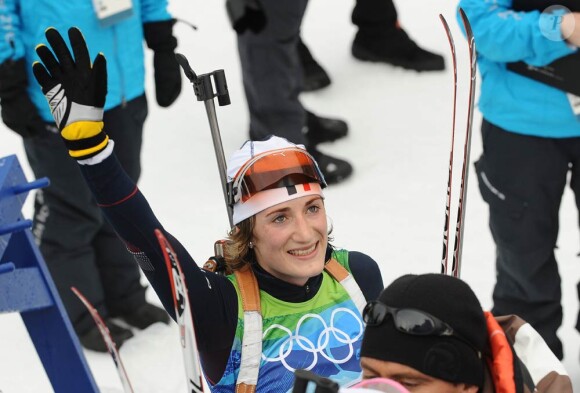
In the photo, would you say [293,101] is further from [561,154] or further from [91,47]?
[561,154]

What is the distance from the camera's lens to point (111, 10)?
464cm

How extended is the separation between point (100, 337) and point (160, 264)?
7.31ft

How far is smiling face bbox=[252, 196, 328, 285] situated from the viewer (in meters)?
3.14

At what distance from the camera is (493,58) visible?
13.6 ft

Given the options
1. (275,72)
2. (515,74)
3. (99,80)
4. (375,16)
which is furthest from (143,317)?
(375,16)

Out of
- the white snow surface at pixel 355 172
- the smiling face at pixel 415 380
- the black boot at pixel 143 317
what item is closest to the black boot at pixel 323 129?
the white snow surface at pixel 355 172

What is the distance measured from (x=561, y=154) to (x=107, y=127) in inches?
73.7

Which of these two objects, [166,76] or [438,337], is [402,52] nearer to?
[166,76]

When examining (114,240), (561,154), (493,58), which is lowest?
(114,240)

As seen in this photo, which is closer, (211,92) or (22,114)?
(211,92)

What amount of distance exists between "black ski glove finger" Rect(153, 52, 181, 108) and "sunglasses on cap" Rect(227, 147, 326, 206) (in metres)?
1.98

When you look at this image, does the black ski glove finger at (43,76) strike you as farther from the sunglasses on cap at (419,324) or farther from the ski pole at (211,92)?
the sunglasses on cap at (419,324)

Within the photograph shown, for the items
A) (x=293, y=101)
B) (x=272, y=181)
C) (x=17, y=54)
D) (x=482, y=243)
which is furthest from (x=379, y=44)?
(x=272, y=181)

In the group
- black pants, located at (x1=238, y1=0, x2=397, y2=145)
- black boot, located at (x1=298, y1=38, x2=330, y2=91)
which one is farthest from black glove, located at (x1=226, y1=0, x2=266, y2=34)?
black boot, located at (x1=298, y1=38, x2=330, y2=91)
